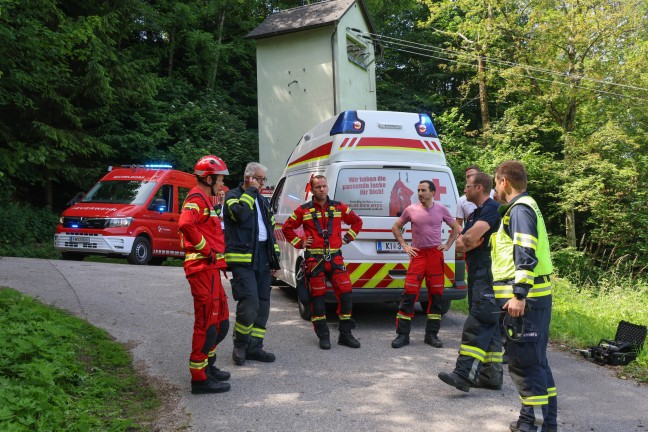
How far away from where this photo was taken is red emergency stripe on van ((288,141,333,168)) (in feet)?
25.3

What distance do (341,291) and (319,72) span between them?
2224cm

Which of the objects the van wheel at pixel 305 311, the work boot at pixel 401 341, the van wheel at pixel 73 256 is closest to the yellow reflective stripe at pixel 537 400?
the work boot at pixel 401 341

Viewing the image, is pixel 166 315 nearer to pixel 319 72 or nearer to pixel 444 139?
pixel 444 139

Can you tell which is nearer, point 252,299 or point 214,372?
point 214,372

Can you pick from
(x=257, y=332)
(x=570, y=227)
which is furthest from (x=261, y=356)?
(x=570, y=227)

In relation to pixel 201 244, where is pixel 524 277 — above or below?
below

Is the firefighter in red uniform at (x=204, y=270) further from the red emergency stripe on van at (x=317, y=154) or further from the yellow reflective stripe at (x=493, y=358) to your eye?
the red emergency stripe on van at (x=317, y=154)

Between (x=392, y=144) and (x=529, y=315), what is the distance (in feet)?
13.3

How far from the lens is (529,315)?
13.0 ft

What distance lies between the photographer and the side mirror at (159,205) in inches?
539

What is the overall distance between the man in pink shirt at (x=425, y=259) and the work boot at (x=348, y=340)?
42 centimetres

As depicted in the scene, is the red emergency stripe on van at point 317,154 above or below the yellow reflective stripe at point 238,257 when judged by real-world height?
above

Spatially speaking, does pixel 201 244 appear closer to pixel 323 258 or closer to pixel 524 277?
pixel 323 258

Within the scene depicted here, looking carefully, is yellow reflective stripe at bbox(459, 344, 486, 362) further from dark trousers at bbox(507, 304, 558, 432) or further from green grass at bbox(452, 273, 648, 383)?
green grass at bbox(452, 273, 648, 383)
